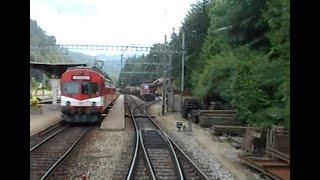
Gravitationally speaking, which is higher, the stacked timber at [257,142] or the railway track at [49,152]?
the stacked timber at [257,142]

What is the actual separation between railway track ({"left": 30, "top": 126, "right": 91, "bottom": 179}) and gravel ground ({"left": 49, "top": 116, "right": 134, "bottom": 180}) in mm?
249

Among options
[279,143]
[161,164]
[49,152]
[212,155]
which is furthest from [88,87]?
[279,143]

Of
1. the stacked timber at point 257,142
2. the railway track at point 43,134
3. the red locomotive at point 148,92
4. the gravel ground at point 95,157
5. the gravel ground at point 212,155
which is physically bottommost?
the gravel ground at point 212,155

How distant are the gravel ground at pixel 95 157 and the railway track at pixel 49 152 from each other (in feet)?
0.82

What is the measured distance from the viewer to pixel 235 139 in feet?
64.8

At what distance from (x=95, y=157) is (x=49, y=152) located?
1785 millimetres

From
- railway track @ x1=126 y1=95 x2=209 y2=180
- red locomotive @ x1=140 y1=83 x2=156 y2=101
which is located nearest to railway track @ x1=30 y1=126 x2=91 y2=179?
railway track @ x1=126 y1=95 x2=209 y2=180

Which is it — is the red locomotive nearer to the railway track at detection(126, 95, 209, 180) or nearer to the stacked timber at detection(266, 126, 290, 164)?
the railway track at detection(126, 95, 209, 180)

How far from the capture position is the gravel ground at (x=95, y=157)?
464 inches

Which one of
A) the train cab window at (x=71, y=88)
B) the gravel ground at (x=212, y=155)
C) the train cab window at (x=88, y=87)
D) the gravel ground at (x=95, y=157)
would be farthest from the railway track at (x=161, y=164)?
the train cab window at (x=71, y=88)

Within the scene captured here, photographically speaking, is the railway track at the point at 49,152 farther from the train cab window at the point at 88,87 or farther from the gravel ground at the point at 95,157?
the train cab window at the point at 88,87

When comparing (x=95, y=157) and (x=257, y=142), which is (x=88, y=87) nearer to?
(x=95, y=157)
